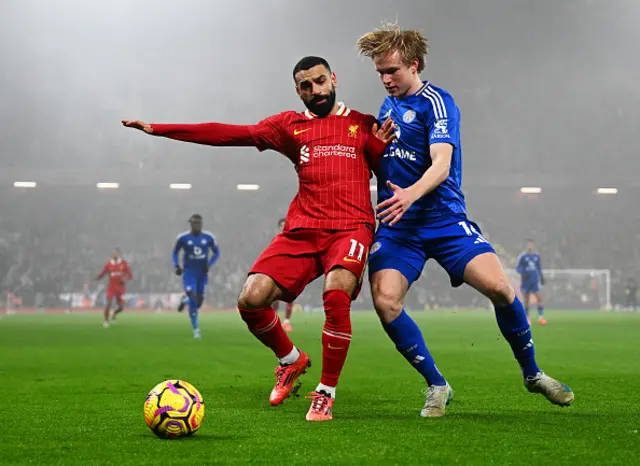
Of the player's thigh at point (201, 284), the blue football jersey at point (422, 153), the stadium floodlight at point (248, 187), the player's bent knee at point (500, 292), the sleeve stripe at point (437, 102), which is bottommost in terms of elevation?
the player's thigh at point (201, 284)

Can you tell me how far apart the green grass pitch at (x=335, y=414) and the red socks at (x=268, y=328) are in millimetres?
376

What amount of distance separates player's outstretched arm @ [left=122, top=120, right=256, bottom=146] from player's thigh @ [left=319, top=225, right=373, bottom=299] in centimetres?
79

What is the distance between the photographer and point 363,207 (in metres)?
5.22

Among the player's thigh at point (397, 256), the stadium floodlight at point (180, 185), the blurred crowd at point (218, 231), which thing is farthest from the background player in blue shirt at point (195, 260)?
the stadium floodlight at point (180, 185)

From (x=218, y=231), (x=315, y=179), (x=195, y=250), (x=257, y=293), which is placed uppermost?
(x=218, y=231)

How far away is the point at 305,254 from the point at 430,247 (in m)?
0.73

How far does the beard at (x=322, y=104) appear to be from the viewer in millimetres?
5250

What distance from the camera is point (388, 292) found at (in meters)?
4.88

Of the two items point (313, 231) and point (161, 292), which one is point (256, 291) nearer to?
point (313, 231)

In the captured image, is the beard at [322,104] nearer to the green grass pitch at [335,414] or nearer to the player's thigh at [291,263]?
the player's thigh at [291,263]

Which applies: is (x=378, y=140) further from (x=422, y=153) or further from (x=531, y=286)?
(x=531, y=286)

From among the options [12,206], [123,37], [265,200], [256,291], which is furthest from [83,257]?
[256,291]

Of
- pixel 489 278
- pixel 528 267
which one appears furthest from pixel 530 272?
pixel 489 278

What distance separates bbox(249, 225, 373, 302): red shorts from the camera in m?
5.06
